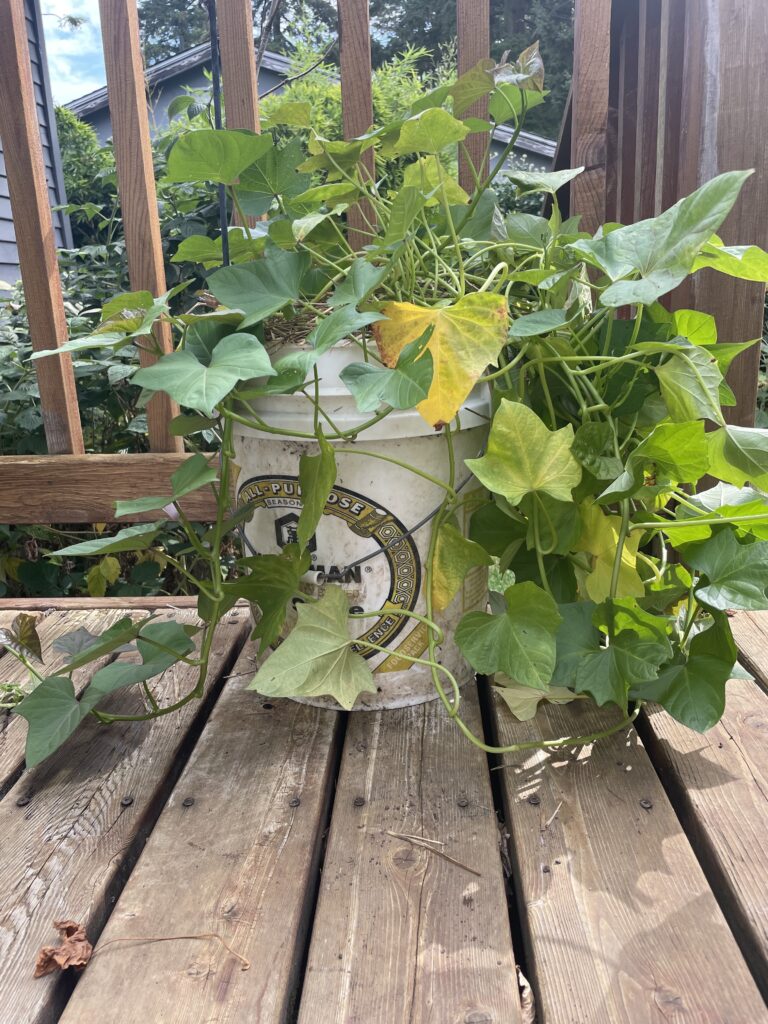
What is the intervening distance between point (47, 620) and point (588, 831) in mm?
880

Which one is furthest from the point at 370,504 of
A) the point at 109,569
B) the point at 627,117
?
the point at 627,117

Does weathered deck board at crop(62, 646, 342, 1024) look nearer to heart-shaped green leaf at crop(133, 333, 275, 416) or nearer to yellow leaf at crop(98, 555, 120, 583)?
heart-shaped green leaf at crop(133, 333, 275, 416)

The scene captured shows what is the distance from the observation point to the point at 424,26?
15586 millimetres

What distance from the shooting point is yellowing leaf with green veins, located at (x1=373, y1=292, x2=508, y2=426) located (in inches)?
26.0

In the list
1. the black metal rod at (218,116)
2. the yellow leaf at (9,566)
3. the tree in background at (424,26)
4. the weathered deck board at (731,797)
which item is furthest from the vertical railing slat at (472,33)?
the tree in background at (424,26)

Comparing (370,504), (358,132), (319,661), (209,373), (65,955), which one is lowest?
(65,955)

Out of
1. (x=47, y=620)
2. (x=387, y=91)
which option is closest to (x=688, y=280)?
(x=47, y=620)

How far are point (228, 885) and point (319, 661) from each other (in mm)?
201

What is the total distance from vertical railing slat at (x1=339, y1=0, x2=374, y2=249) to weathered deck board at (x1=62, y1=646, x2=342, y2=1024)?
0.79 meters

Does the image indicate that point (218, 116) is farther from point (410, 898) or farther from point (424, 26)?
point (424, 26)

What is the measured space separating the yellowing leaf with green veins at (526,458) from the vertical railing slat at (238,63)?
31.6 inches

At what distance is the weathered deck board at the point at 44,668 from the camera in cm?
83

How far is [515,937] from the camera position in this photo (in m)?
0.63

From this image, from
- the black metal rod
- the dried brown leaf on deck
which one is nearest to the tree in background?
the black metal rod
